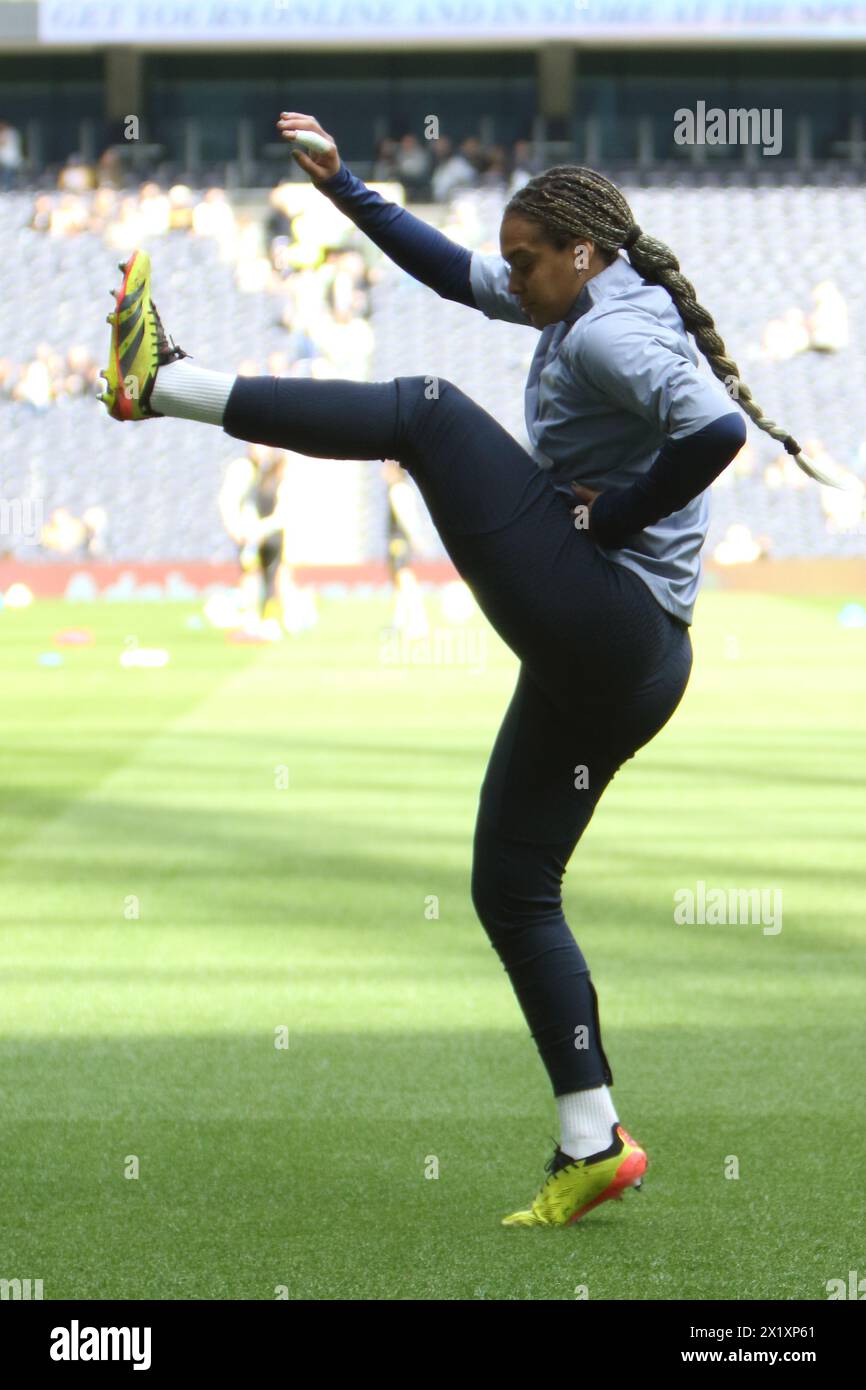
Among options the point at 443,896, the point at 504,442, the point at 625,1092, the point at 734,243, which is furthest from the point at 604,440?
the point at 734,243

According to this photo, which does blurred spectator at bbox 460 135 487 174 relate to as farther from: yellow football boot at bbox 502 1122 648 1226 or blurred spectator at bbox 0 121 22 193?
yellow football boot at bbox 502 1122 648 1226

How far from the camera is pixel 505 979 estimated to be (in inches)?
272

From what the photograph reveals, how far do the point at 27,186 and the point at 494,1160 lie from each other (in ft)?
114

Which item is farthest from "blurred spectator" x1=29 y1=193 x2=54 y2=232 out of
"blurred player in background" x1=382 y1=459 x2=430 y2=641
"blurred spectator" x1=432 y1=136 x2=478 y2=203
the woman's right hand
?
the woman's right hand

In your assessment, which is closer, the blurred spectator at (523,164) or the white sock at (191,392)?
the white sock at (191,392)

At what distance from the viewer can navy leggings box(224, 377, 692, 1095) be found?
3754mm

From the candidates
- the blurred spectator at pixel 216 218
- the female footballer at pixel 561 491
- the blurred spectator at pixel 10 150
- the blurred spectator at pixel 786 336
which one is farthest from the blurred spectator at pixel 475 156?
the female footballer at pixel 561 491

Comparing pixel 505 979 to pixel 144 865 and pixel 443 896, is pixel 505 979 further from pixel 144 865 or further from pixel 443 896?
pixel 144 865

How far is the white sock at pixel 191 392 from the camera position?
379 centimetres

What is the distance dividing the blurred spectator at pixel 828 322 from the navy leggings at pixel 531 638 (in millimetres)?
32918

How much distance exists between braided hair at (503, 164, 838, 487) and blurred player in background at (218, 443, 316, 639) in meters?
17.3

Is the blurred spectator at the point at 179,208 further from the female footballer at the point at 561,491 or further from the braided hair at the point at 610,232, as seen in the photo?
the braided hair at the point at 610,232

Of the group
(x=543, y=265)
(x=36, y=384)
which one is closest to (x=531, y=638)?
(x=543, y=265)

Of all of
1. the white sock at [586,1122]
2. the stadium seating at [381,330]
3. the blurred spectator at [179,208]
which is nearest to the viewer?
the white sock at [586,1122]
